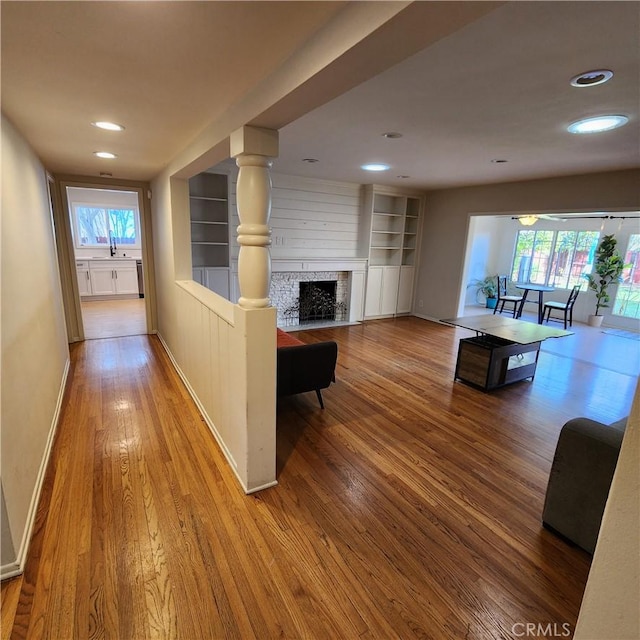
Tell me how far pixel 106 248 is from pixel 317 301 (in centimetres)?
521

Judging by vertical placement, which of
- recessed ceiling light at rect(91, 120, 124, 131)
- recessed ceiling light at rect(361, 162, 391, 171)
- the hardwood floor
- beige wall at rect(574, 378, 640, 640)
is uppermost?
recessed ceiling light at rect(361, 162, 391, 171)

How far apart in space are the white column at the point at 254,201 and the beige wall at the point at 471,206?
4451 millimetres

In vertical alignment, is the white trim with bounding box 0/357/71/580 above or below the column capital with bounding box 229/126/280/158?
below

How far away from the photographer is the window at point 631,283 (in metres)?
6.66

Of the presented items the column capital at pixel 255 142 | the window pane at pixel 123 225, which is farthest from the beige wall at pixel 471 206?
the window pane at pixel 123 225

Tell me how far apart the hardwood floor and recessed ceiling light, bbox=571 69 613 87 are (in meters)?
2.38

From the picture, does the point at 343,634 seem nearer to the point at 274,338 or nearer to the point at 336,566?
the point at 336,566

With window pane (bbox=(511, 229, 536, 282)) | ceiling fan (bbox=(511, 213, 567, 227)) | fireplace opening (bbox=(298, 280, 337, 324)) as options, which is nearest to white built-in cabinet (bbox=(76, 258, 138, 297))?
fireplace opening (bbox=(298, 280, 337, 324))

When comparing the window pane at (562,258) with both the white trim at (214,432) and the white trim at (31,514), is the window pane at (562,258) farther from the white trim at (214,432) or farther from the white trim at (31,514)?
the white trim at (31,514)

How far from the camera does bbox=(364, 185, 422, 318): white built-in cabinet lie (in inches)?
261

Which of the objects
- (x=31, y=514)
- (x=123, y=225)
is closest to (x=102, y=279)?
(x=123, y=225)

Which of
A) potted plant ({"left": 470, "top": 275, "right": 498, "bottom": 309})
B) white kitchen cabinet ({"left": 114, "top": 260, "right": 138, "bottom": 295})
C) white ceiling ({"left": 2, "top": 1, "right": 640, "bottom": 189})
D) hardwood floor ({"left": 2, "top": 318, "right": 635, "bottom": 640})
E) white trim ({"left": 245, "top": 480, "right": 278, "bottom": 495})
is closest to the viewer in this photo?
white ceiling ({"left": 2, "top": 1, "right": 640, "bottom": 189})

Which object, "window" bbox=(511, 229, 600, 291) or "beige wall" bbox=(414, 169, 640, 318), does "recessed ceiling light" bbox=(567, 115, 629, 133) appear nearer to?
"beige wall" bbox=(414, 169, 640, 318)

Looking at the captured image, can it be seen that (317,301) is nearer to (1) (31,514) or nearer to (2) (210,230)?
(2) (210,230)
